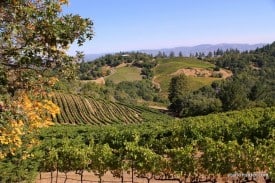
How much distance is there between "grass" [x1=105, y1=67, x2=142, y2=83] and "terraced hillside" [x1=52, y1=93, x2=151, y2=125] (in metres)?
85.3

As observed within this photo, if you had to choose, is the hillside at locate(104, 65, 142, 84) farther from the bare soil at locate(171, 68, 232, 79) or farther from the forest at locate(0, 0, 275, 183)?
the forest at locate(0, 0, 275, 183)

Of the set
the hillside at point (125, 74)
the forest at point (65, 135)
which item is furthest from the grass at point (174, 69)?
the forest at point (65, 135)

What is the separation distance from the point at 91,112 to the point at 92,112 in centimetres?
26

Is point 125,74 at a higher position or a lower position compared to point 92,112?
lower

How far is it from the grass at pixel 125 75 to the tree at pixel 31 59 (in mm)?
158610

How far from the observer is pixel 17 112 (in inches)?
343

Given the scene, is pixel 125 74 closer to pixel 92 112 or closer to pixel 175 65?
pixel 175 65

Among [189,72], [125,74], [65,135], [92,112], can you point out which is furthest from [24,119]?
[125,74]

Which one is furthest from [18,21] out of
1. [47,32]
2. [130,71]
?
[130,71]

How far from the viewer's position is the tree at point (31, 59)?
8.35 metres

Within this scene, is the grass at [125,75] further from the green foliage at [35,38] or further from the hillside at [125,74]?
the green foliage at [35,38]

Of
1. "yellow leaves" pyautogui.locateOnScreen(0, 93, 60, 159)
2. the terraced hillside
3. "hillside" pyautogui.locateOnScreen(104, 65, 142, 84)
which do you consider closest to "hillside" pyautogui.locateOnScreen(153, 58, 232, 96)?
"hillside" pyautogui.locateOnScreen(104, 65, 142, 84)

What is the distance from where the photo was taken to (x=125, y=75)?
6959 inches

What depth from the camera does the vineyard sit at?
2744 inches
